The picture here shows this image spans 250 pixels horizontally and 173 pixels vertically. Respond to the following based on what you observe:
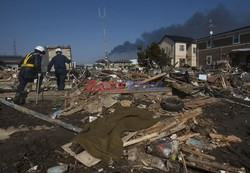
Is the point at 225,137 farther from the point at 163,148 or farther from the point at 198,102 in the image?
the point at 198,102

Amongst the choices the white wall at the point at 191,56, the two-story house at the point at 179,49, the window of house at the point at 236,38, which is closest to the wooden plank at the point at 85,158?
the window of house at the point at 236,38

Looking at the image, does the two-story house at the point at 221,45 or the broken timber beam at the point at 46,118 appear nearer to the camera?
the broken timber beam at the point at 46,118

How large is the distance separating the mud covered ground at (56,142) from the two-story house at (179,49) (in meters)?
31.4

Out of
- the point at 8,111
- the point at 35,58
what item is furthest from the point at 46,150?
the point at 35,58

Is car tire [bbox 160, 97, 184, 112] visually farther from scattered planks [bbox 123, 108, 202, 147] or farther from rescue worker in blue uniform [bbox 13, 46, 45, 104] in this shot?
rescue worker in blue uniform [bbox 13, 46, 45, 104]

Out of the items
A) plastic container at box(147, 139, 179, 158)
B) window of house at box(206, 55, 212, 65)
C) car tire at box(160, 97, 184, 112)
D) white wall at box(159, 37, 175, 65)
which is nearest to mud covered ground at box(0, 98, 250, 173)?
plastic container at box(147, 139, 179, 158)

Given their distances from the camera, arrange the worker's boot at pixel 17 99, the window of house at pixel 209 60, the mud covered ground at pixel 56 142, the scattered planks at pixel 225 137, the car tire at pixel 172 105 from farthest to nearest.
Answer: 1. the window of house at pixel 209 60
2. the worker's boot at pixel 17 99
3. the car tire at pixel 172 105
4. the scattered planks at pixel 225 137
5. the mud covered ground at pixel 56 142

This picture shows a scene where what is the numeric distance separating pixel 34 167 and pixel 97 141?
110 centimetres

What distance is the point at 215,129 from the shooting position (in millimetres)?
4730

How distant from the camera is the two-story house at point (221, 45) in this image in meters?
23.2

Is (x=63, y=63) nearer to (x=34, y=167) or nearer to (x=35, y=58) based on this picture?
(x=35, y=58)

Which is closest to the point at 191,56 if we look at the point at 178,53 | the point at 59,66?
the point at 178,53

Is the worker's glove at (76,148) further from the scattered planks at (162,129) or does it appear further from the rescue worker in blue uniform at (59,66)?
the rescue worker in blue uniform at (59,66)

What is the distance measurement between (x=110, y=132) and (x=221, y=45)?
27.9 meters
